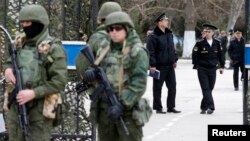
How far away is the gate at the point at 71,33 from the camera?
961 centimetres

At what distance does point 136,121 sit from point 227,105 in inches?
404

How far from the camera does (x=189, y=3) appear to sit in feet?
142

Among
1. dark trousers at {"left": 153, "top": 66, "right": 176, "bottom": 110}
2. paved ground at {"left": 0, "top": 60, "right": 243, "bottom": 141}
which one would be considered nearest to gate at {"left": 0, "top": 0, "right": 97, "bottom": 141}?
paved ground at {"left": 0, "top": 60, "right": 243, "bottom": 141}

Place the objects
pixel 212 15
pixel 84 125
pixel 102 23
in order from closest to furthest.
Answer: pixel 102 23
pixel 84 125
pixel 212 15

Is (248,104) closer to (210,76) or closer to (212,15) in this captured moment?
(210,76)

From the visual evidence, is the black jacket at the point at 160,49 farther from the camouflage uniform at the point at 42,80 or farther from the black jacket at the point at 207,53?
the camouflage uniform at the point at 42,80

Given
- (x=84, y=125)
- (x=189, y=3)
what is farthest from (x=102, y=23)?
(x=189, y=3)

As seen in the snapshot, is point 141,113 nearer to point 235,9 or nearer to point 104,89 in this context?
point 104,89

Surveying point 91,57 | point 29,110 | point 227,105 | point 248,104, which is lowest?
point 227,105

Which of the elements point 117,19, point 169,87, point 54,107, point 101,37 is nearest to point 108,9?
point 101,37

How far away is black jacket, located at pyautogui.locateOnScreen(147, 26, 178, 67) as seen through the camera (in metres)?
14.3

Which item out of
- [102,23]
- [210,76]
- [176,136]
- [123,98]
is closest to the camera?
[123,98]

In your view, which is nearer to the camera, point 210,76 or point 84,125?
point 84,125

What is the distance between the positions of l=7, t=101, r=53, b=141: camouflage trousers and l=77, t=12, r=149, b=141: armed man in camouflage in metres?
0.50
